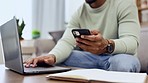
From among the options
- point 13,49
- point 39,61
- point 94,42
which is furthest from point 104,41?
point 13,49

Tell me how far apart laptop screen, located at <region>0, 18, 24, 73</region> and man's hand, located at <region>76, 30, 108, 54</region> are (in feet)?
0.90

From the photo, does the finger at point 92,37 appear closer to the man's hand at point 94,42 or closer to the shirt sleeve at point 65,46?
the man's hand at point 94,42

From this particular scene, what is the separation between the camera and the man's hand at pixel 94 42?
39.4 inches

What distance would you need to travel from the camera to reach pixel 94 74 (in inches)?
30.1

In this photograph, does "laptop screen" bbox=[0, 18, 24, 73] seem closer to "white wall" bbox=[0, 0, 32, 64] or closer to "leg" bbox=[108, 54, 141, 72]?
"leg" bbox=[108, 54, 141, 72]

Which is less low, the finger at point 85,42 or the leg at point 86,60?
the finger at point 85,42

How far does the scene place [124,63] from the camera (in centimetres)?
108

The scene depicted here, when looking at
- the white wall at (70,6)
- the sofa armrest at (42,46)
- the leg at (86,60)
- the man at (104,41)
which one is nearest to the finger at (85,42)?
the man at (104,41)

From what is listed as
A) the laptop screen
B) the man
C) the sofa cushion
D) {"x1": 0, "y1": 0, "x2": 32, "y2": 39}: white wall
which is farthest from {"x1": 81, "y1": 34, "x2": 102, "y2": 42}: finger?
{"x1": 0, "y1": 0, "x2": 32, "y2": 39}: white wall

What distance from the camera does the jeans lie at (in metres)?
1.09

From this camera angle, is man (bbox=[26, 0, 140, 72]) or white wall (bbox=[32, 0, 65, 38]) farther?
white wall (bbox=[32, 0, 65, 38])

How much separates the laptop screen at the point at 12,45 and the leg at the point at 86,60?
0.43 meters

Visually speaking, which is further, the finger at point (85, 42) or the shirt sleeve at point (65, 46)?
the shirt sleeve at point (65, 46)

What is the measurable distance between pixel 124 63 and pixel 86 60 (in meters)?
0.32
